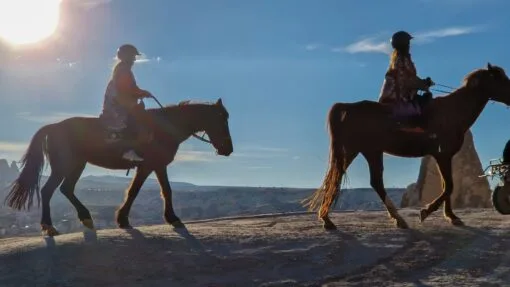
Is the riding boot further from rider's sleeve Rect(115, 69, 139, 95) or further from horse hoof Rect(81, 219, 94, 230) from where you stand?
horse hoof Rect(81, 219, 94, 230)

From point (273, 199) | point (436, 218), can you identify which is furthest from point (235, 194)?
point (436, 218)

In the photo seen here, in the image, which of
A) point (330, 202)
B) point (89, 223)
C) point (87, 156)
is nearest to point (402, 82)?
point (330, 202)

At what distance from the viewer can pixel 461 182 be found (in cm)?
2234

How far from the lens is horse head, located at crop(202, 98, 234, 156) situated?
37.2ft

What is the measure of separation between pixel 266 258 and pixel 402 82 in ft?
13.6

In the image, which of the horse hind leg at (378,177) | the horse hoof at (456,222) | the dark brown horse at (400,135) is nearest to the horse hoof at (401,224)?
the dark brown horse at (400,135)

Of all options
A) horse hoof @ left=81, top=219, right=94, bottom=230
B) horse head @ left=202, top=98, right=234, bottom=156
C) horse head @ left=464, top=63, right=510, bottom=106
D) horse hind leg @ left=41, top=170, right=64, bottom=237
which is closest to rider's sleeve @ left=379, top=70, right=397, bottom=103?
horse head @ left=464, top=63, right=510, bottom=106

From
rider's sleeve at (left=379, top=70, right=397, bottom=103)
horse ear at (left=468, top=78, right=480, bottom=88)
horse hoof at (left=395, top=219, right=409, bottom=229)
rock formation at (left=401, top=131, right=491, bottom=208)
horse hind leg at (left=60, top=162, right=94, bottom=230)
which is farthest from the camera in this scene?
rock formation at (left=401, top=131, right=491, bottom=208)

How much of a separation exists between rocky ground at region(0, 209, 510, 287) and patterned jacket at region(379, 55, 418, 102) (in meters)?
2.21

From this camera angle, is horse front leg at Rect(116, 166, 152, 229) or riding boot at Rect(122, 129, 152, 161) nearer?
riding boot at Rect(122, 129, 152, 161)

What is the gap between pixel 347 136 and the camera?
10.1 m

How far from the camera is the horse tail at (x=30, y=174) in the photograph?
34.8 feet

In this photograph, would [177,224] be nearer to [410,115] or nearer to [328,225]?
[328,225]

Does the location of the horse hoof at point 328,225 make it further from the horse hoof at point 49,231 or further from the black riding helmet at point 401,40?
the horse hoof at point 49,231
